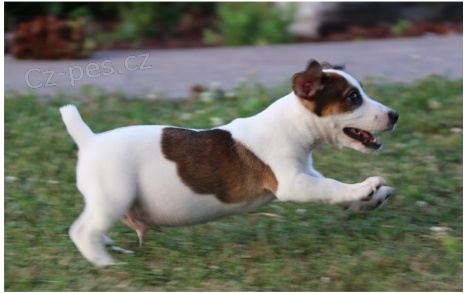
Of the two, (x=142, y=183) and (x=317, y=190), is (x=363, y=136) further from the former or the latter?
(x=142, y=183)

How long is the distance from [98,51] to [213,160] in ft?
21.5

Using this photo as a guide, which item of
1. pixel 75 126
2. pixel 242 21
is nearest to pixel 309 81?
pixel 75 126

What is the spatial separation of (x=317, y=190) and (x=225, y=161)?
500mm

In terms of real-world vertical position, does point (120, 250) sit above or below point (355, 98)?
below

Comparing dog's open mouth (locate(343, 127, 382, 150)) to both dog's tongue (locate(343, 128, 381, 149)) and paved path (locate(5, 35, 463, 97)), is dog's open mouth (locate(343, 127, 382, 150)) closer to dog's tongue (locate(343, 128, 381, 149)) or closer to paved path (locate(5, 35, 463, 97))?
dog's tongue (locate(343, 128, 381, 149))

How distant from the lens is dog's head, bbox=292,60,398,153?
502 centimetres

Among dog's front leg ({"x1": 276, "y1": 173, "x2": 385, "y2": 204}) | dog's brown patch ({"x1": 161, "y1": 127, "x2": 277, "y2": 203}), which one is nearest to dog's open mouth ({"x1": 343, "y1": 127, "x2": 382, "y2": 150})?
dog's front leg ({"x1": 276, "y1": 173, "x2": 385, "y2": 204})

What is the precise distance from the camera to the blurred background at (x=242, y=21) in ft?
39.5

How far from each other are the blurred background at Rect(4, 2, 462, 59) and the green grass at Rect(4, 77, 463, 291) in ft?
13.8

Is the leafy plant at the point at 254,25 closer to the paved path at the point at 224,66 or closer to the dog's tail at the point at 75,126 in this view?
the paved path at the point at 224,66

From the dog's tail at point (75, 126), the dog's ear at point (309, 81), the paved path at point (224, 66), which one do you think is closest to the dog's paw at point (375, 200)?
the dog's ear at point (309, 81)

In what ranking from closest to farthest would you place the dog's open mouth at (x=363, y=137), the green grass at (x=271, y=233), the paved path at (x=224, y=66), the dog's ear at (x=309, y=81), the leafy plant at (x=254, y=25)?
1. the green grass at (x=271, y=233)
2. the dog's ear at (x=309, y=81)
3. the dog's open mouth at (x=363, y=137)
4. the paved path at (x=224, y=66)
5. the leafy plant at (x=254, y=25)

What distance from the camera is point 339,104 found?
16.6ft

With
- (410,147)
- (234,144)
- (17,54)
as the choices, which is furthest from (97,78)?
(234,144)
